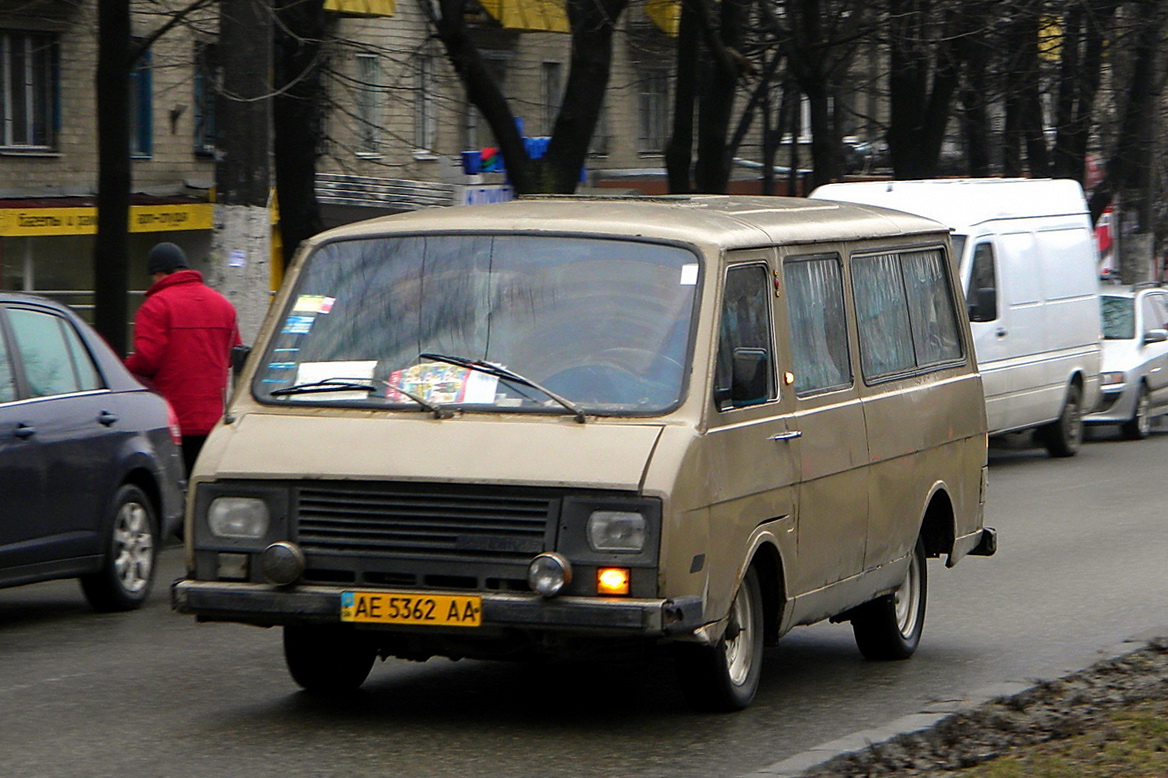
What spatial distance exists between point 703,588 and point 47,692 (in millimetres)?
2684

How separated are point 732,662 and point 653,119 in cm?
3447

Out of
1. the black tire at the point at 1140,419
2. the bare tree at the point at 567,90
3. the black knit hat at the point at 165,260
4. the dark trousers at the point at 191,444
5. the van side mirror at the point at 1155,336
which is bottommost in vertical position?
the black tire at the point at 1140,419

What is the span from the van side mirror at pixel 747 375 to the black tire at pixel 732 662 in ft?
2.05

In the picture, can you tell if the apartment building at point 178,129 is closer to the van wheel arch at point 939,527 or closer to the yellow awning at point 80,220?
the yellow awning at point 80,220

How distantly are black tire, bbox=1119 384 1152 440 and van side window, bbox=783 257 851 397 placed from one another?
16448mm

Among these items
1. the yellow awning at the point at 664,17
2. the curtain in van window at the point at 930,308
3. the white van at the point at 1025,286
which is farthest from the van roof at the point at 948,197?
the yellow awning at the point at 664,17

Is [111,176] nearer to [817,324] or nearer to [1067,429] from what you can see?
[817,324]

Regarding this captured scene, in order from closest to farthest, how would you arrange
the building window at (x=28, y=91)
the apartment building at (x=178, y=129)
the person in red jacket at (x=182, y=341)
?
the person in red jacket at (x=182, y=341) < the apartment building at (x=178, y=129) < the building window at (x=28, y=91)

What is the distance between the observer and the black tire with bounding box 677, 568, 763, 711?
7.02 metres

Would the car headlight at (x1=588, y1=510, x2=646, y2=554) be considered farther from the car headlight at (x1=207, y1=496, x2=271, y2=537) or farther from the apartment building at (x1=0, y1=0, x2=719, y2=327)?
the apartment building at (x1=0, y1=0, x2=719, y2=327)

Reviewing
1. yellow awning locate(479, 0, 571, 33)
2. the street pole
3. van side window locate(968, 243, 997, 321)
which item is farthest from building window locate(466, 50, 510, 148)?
the street pole

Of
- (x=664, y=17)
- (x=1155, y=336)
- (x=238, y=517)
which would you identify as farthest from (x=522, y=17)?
(x=238, y=517)

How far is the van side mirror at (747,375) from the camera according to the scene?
6957 millimetres

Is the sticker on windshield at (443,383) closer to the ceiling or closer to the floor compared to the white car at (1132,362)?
closer to the ceiling
